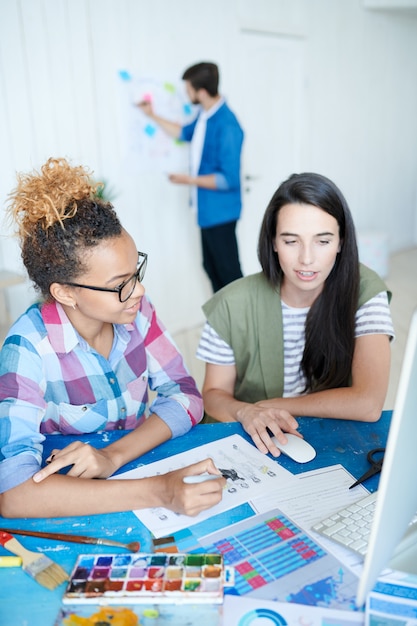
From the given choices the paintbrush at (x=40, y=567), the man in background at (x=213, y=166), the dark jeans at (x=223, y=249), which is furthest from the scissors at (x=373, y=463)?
the dark jeans at (x=223, y=249)

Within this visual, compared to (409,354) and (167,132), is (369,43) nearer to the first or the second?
(167,132)

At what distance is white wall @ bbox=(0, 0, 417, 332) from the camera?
282 cm

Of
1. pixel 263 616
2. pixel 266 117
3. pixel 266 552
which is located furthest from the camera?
pixel 266 117

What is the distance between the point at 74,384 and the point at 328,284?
0.71 m

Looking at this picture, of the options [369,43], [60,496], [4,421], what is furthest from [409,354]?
[369,43]

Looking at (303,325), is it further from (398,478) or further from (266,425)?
(398,478)

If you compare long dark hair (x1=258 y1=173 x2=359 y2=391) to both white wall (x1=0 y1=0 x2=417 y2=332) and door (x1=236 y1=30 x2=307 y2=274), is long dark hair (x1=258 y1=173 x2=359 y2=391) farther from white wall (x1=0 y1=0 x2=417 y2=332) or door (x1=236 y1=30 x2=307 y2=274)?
door (x1=236 y1=30 x2=307 y2=274)

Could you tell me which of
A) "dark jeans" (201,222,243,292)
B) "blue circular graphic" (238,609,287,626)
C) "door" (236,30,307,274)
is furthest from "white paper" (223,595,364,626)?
"door" (236,30,307,274)

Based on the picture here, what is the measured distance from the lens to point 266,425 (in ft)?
3.84

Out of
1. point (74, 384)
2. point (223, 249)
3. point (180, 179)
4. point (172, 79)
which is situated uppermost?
point (172, 79)

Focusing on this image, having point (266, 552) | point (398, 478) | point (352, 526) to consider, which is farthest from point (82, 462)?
point (398, 478)

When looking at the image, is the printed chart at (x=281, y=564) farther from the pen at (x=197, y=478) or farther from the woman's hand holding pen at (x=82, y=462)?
the woman's hand holding pen at (x=82, y=462)

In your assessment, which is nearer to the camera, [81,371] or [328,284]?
[81,371]

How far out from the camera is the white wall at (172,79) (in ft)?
9.27
